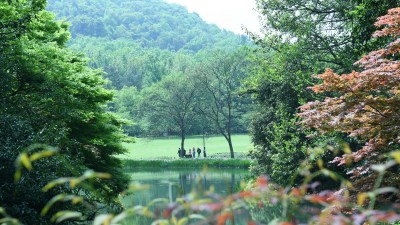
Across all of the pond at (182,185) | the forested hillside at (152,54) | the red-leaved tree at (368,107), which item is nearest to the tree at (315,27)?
the pond at (182,185)

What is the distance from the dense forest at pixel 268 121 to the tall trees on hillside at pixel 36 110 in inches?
1.2

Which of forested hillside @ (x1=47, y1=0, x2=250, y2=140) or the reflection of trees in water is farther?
forested hillside @ (x1=47, y1=0, x2=250, y2=140)

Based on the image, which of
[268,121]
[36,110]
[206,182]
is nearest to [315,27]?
[268,121]

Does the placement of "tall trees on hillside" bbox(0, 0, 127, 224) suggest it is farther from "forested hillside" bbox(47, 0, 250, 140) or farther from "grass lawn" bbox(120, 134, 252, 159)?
"grass lawn" bbox(120, 134, 252, 159)

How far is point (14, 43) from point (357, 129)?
7960mm

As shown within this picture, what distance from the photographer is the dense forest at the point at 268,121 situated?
214 centimetres

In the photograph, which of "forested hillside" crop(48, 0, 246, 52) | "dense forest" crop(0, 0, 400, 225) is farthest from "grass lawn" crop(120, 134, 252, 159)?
"forested hillside" crop(48, 0, 246, 52)

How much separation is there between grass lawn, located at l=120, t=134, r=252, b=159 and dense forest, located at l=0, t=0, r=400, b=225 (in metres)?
33.2

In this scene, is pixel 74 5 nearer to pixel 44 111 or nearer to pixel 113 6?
pixel 113 6

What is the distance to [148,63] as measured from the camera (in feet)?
335

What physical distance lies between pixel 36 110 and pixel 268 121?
41.7 ft

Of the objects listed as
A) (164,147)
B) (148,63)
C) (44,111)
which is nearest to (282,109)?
(44,111)

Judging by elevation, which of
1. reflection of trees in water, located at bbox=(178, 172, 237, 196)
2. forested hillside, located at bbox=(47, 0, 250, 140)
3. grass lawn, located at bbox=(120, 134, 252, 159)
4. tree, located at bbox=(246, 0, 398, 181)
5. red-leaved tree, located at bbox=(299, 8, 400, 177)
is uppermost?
forested hillside, located at bbox=(47, 0, 250, 140)

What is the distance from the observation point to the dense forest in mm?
2145
